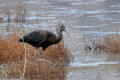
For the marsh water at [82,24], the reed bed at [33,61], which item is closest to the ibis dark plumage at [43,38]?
the reed bed at [33,61]

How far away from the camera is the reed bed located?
1049 cm

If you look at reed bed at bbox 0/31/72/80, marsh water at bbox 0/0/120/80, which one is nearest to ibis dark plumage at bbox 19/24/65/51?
reed bed at bbox 0/31/72/80

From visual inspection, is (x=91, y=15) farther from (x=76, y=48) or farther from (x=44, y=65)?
(x=44, y=65)

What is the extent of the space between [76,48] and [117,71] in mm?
3328

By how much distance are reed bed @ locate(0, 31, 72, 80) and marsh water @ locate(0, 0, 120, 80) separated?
12.3 inches

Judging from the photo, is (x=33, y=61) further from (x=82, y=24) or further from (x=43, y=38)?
(x=82, y=24)

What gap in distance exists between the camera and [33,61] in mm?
10516

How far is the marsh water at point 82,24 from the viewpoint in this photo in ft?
38.1

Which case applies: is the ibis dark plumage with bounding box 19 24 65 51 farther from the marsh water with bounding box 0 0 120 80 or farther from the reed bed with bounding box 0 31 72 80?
the marsh water with bounding box 0 0 120 80

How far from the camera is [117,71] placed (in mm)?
11336

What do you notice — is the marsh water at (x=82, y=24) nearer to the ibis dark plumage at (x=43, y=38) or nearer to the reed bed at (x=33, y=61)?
the reed bed at (x=33, y=61)

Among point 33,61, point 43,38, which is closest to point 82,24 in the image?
point 43,38

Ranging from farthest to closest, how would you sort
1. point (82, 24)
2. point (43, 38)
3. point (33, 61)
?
point (82, 24) < point (43, 38) < point (33, 61)

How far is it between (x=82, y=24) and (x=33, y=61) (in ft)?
30.6
